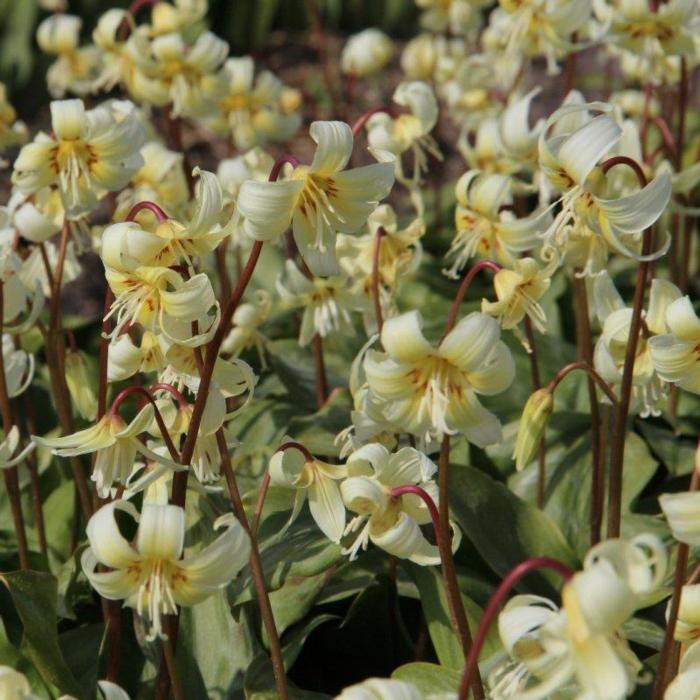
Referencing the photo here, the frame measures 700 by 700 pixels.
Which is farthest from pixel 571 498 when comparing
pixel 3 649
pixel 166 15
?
pixel 166 15

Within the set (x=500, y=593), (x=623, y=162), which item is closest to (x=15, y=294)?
(x=623, y=162)

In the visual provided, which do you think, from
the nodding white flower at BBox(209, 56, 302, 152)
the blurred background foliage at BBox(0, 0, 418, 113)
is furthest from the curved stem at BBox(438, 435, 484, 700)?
the blurred background foliage at BBox(0, 0, 418, 113)

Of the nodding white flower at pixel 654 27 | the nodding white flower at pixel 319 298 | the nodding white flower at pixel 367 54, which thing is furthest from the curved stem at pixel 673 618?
the nodding white flower at pixel 367 54

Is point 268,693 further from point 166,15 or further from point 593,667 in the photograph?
point 166,15

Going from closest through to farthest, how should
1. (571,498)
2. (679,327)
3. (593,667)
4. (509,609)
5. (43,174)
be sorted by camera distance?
(593,667) → (509,609) → (679,327) → (43,174) → (571,498)

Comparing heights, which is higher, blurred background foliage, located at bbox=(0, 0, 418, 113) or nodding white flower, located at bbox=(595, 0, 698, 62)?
nodding white flower, located at bbox=(595, 0, 698, 62)

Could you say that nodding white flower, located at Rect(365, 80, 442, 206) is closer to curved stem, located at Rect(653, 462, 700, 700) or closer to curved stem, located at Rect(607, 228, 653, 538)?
curved stem, located at Rect(607, 228, 653, 538)
